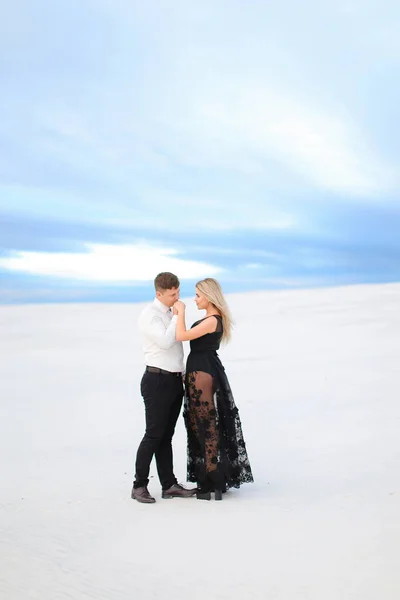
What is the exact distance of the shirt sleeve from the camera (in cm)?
524

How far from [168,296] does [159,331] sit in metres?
0.29

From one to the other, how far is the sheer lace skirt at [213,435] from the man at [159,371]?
13cm

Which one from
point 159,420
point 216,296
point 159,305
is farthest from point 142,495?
point 216,296

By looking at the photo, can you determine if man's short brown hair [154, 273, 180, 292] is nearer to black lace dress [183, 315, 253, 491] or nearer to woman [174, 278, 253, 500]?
woman [174, 278, 253, 500]

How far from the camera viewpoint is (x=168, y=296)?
5375 mm

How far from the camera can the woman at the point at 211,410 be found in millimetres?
5449

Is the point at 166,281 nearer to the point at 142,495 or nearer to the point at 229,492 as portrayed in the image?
the point at 142,495

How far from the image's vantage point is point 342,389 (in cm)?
1077

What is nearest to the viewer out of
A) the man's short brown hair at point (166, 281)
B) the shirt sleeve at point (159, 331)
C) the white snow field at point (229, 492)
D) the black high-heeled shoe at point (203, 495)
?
the white snow field at point (229, 492)

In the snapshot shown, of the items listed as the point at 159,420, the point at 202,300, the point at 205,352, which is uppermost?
the point at 202,300

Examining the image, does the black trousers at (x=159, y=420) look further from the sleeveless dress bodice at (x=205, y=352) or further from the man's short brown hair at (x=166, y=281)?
the man's short brown hair at (x=166, y=281)

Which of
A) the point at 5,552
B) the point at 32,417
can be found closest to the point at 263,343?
the point at 32,417

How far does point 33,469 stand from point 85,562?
280 cm

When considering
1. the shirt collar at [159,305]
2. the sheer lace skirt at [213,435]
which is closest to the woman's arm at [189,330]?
the shirt collar at [159,305]
